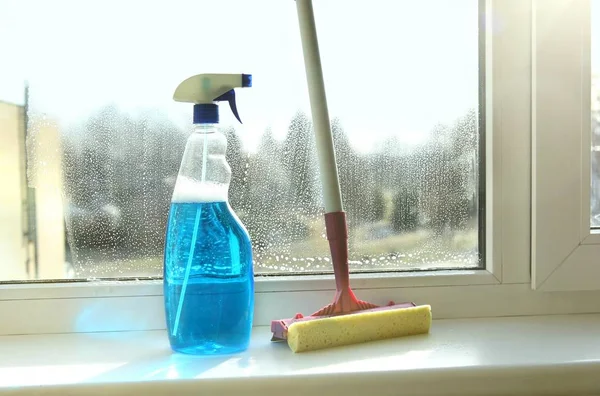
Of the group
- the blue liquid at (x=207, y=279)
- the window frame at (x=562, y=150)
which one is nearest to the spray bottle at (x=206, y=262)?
the blue liquid at (x=207, y=279)

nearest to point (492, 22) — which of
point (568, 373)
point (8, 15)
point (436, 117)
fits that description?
point (436, 117)

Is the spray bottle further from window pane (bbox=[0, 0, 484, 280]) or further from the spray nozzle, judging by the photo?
window pane (bbox=[0, 0, 484, 280])

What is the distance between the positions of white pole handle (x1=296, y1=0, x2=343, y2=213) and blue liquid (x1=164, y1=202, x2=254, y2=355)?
0.38 ft

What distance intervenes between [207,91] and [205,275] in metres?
0.20

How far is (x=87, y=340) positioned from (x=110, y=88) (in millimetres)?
313

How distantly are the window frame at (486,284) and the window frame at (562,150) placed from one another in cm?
2

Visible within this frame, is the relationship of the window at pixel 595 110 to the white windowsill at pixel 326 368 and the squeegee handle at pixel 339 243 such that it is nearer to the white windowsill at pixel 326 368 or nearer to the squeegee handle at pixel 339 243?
the white windowsill at pixel 326 368

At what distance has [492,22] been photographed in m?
0.91

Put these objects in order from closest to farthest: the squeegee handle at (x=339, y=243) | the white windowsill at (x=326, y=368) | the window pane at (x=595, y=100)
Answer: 1. the white windowsill at (x=326, y=368)
2. the squeegee handle at (x=339, y=243)
3. the window pane at (x=595, y=100)

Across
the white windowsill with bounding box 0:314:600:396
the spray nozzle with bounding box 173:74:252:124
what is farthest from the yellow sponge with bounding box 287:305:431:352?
the spray nozzle with bounding box 173:74:252:124

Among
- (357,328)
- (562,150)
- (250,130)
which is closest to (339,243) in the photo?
(357,328)

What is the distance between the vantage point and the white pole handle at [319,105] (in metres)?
0.81

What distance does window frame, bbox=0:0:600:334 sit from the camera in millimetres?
879

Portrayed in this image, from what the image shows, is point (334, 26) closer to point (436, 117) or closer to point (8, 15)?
point (436, 117)
